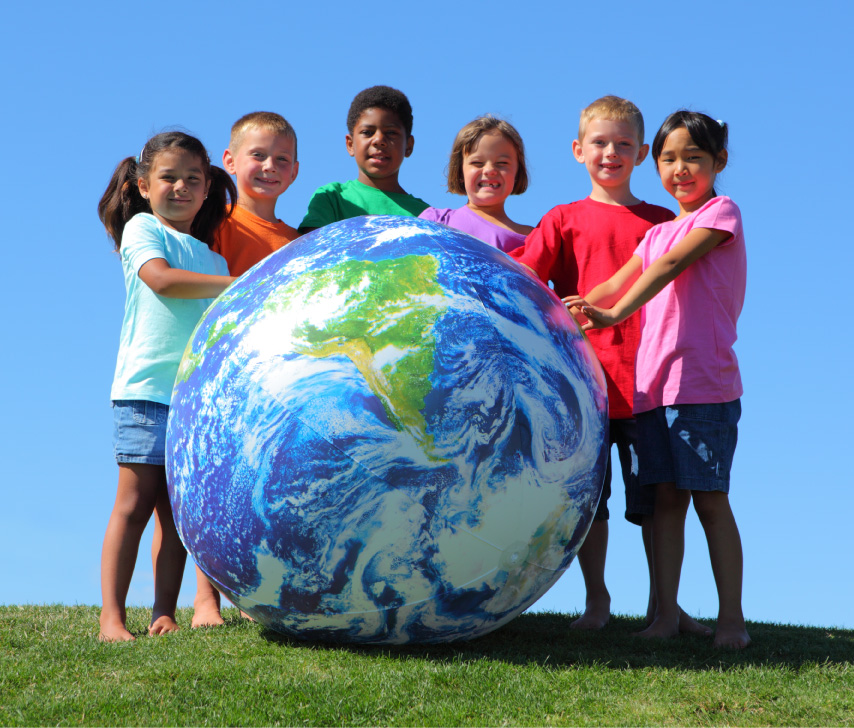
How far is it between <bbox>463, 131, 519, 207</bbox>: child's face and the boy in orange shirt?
1.34 meters

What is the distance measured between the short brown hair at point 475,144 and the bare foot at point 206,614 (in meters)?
3.42

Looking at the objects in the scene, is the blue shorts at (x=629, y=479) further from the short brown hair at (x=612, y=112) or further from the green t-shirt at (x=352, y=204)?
the green t-shirt at (x=352, y=204)

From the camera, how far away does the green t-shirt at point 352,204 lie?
22.0 feet

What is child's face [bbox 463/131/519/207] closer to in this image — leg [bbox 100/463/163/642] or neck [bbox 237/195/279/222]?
neck [bbox 237/195/279/222]

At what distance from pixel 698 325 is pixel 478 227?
1.71 meters

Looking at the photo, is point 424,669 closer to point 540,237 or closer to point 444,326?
point 444,326

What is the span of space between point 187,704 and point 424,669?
3.51 feet

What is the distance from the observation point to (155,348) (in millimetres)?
5551

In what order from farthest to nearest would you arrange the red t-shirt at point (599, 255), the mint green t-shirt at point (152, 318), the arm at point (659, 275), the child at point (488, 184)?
the child at point (488, 184) < the red t-shirt at point (599, 255) < the mint green t-shirt at point (152, 318) < the arm at point (659, 275)

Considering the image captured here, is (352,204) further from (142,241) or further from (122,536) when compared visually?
(122,536)

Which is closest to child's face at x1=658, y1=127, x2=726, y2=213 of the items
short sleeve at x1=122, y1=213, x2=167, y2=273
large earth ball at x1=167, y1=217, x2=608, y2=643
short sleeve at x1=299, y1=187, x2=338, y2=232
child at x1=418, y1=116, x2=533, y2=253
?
child at x1=418, y1=116, x2=533, y2=253

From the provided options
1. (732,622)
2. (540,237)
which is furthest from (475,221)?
(732,622)

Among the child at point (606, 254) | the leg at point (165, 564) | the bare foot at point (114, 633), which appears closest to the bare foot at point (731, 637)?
the child at point (606, 254)

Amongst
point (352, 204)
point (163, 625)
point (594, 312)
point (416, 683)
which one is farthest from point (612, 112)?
point (163, 625)
